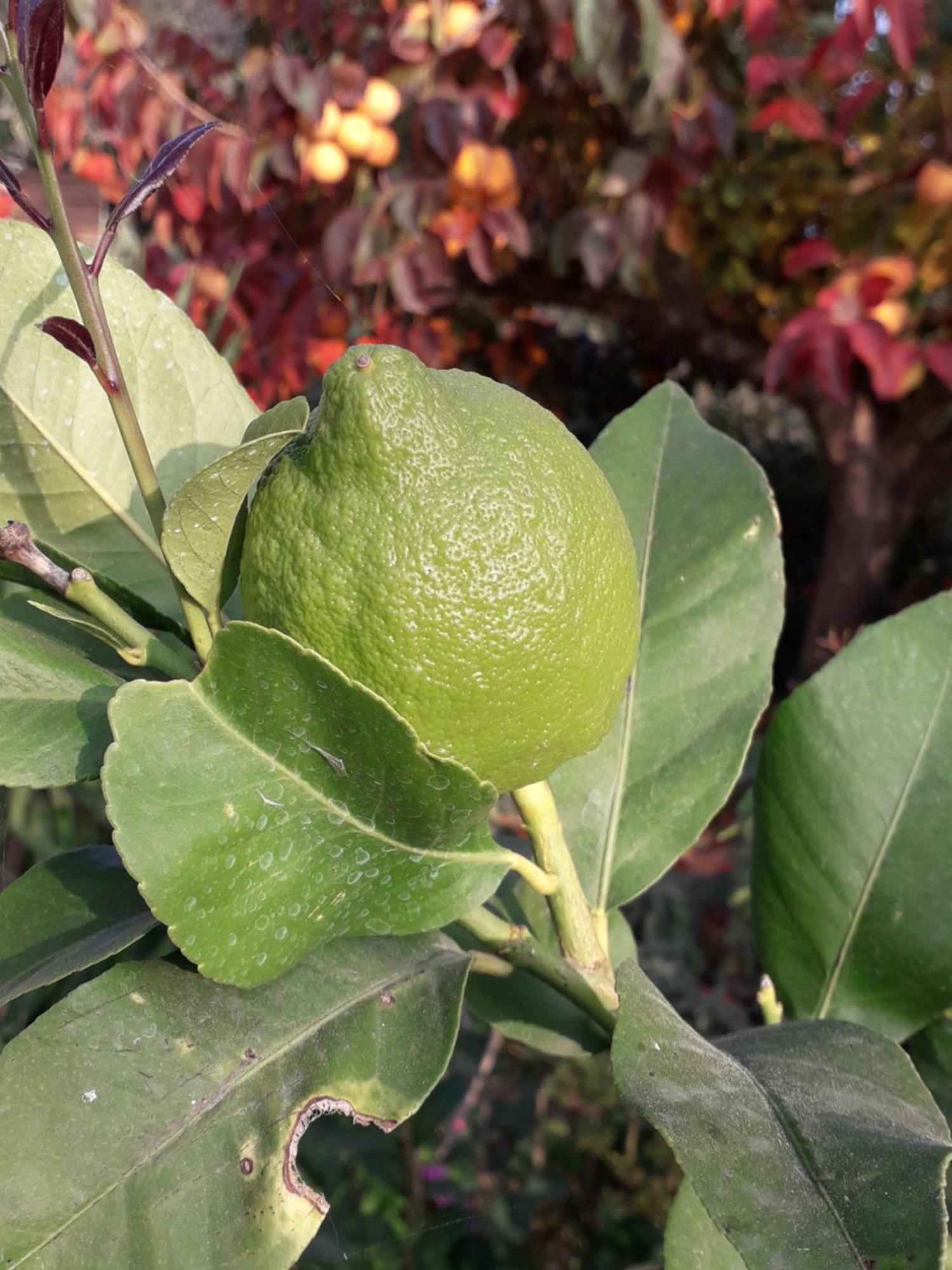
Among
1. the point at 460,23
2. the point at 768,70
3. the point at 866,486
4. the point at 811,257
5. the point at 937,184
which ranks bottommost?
the point at 866,486

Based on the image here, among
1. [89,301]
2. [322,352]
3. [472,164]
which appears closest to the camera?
[89,301]

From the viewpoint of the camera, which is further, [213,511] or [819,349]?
[819,349]

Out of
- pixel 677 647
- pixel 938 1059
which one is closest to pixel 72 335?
pixel 677 647

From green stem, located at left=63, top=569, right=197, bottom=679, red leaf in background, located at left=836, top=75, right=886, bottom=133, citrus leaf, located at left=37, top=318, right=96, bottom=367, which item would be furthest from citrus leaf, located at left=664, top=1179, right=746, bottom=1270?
red leaf in background, located at left=836, top=75, right=886, bottom=133

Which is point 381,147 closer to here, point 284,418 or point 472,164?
point 472,164

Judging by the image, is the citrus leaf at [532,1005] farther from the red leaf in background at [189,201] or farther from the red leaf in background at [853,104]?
the red leaf in background at [853,104]

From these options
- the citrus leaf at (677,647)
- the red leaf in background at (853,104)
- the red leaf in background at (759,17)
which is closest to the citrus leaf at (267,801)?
the citrus leaf at (677,647)

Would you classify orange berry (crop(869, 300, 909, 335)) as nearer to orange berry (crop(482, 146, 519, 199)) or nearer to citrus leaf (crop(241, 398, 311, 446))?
orange berry (crop(482, 146, 519, 199))
